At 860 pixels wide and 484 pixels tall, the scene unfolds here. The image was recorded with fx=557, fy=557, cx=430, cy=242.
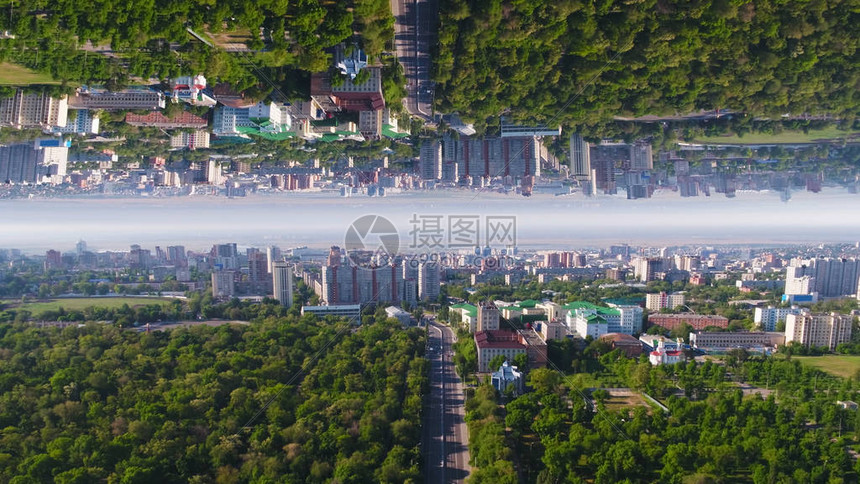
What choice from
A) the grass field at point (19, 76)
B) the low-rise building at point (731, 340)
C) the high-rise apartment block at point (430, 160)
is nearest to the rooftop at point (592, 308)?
the low-rise building at point (731, 340)

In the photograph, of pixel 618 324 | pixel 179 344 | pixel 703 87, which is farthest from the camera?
pixel 618 324

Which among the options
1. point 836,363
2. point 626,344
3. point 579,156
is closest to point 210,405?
point 579,156

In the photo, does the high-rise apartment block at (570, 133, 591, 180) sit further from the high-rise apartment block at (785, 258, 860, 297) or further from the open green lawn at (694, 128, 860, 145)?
the high-rise apartment block at (785, 258, 860, 297)

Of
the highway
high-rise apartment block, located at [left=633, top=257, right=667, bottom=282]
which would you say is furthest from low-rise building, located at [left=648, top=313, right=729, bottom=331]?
the highway

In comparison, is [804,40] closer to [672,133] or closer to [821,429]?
[672,133]

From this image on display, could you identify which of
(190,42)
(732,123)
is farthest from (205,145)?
(732,123)

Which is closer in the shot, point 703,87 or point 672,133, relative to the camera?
point 703,87
